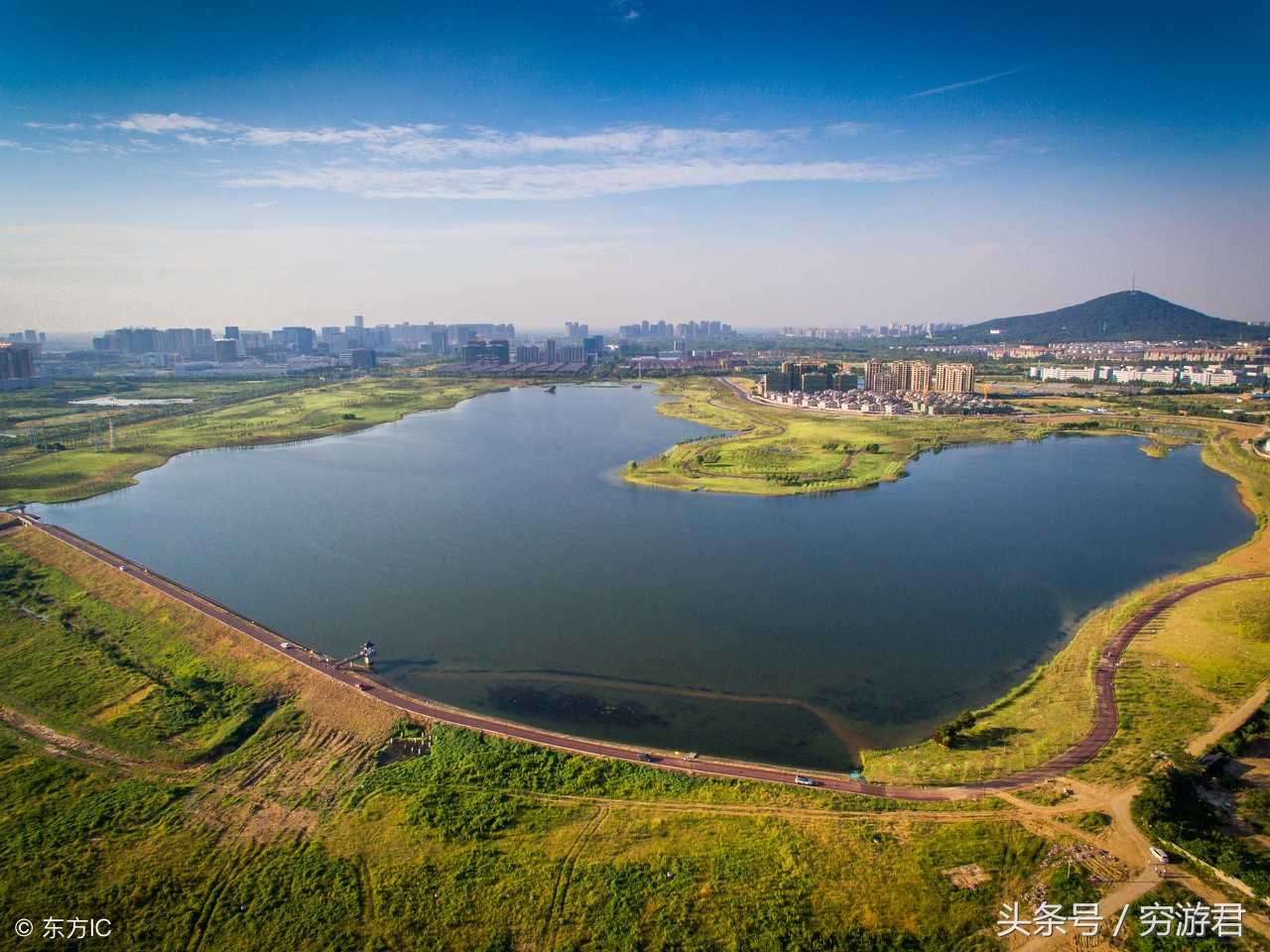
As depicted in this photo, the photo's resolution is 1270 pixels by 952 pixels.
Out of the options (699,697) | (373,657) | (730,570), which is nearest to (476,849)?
(699,697)

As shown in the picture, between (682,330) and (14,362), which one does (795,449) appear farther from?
(682,330)

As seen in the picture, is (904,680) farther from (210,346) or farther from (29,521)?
Answer: (210,346)

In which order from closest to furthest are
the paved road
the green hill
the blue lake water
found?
the paved road
the blue lake water
the green hill

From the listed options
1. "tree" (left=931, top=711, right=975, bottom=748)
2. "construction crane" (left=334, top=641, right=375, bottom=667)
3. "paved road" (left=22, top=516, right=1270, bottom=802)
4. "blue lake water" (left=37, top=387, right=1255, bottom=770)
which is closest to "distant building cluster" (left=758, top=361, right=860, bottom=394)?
"blue lake water" (left=37, top=387, right=1255, bottom=770)

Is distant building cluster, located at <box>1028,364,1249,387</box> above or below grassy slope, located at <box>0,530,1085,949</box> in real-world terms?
above

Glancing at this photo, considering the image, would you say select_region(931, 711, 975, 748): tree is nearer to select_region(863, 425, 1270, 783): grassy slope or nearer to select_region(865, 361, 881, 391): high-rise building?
select_region(863, 425, 1270, 783): grassy slope

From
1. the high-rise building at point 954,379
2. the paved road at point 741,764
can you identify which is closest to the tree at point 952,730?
the paved road at point 741,764

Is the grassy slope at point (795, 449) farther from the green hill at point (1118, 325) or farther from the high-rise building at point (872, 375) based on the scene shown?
the green hill at point (1118, 325)
